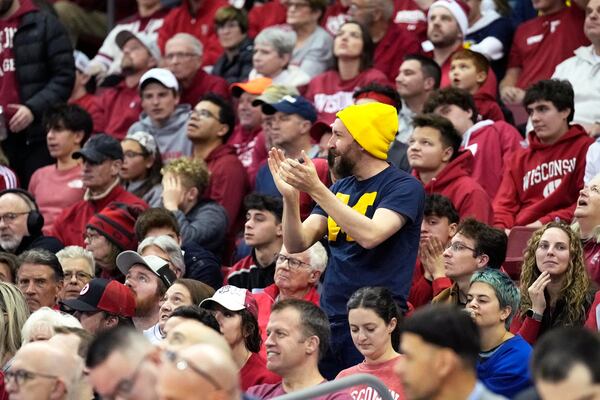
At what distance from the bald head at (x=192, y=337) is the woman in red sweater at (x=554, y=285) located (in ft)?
7.18

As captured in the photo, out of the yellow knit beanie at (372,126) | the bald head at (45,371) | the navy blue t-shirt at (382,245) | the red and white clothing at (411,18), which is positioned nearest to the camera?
the bald head at (45,371)

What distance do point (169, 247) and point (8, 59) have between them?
327cm

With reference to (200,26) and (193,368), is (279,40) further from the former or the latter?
(193,368)

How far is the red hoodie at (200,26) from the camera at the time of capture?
12436 mm

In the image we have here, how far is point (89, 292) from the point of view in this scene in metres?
7.77

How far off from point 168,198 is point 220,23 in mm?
2711

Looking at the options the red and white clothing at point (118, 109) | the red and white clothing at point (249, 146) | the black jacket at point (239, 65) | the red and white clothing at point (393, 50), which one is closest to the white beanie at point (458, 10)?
the red and white clothing at point (393, 50)

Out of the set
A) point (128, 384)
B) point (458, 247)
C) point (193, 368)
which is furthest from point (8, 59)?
point (193, 368)

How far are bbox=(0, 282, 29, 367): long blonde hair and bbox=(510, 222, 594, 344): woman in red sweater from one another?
2574mm

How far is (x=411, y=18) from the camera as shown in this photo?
11.4 m

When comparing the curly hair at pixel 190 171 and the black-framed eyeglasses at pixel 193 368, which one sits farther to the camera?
the curly hair at pixel 190 171

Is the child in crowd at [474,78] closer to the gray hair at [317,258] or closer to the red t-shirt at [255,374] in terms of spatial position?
the gray hair at [317,258]

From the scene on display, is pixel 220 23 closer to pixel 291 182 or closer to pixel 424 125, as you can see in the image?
pixel 424 125

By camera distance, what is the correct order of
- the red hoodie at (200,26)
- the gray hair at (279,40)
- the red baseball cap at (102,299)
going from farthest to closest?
the red hoodie at (200,26) < the gray hair at (279,40) < the red baseball cap at (102,299)
